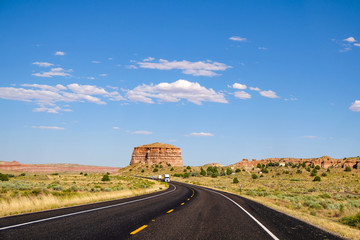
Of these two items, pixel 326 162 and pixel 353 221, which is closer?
pixel 353 221

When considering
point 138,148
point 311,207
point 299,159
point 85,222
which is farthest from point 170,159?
point 85,222

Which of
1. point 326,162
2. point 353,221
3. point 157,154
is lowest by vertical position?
point 353,221

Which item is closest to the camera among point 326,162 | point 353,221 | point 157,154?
point 353,221

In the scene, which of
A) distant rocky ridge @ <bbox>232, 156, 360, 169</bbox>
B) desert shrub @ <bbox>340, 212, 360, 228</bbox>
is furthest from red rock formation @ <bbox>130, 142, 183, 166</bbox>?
desert shrub @ <bbox>340, 212, 360, 228</bbox>

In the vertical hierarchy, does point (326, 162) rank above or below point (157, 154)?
below

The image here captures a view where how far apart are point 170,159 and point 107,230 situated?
149 m

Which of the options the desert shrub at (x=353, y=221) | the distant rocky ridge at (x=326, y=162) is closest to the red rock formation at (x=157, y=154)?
the distant rocky ridge at (x=326, y=162)

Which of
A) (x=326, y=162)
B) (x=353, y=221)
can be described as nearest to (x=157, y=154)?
(x=326, y=162)

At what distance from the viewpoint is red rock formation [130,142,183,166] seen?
15400 centimetres

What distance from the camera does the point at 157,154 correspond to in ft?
508

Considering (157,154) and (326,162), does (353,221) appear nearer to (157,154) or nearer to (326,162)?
(326,162)

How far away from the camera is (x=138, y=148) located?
6447 inches

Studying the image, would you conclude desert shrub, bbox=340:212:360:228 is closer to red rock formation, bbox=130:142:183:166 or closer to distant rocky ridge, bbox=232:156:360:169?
distant rocky ridge, bbox=232:156:360:169

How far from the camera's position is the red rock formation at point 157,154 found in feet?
505
